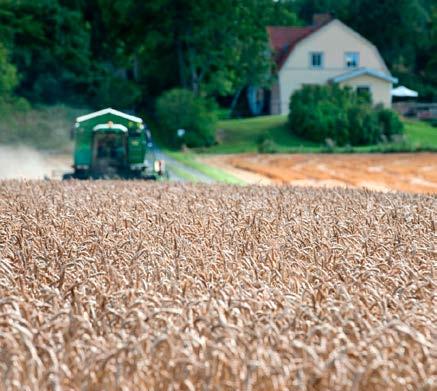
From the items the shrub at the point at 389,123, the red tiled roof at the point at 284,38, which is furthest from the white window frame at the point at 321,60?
the shrub at the point at 389,123

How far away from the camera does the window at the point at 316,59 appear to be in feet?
230

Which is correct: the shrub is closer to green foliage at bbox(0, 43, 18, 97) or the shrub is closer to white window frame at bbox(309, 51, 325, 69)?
white window frame at bbox(309, 51, 325, 69)

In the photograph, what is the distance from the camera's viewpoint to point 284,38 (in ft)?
241

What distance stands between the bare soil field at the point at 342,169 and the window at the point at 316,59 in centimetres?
1921

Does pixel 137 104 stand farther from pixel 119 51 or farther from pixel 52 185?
pixel 52 185

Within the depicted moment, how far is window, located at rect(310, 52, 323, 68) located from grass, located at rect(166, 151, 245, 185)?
19.3 meters

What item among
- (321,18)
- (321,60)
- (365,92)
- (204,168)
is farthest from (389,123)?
(321,18)

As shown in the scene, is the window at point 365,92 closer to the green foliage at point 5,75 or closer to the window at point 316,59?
the window at point 316,59

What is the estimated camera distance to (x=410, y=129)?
6322 cm

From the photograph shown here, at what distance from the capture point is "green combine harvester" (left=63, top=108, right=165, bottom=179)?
2994 centimetres

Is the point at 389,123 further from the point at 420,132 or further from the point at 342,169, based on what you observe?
the point at 342,169

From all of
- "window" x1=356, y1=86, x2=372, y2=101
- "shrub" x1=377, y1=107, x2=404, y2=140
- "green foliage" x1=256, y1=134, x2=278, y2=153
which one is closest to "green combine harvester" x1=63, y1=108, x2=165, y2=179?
"green foliage" x1=256, y1=134, x2=278, y2=153

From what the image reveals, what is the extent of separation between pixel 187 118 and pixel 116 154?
2682 cm

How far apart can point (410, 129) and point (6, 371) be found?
59028mm
